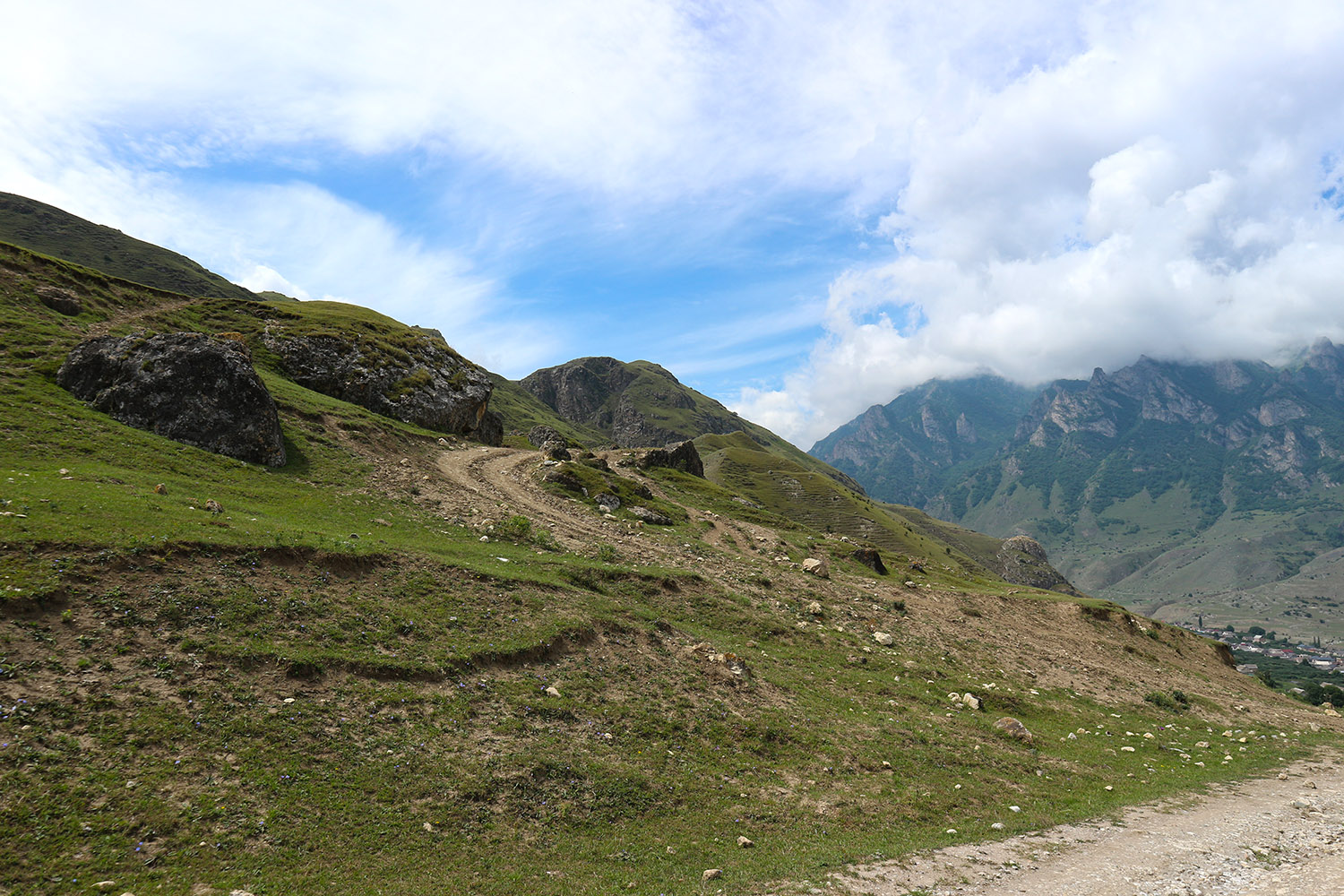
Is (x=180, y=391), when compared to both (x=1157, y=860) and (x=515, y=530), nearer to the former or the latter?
(x=515, y=530)

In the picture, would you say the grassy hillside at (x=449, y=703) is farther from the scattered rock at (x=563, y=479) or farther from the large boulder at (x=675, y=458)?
the large boulder at (x=675, y=458)

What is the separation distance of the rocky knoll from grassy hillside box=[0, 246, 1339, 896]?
65.2ft

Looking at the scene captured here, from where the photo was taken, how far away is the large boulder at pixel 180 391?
108ft

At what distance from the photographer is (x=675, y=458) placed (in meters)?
92.6

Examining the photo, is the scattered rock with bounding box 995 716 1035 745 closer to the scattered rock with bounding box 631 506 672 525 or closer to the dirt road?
the dirt road

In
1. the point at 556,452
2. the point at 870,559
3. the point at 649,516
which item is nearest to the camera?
the point at 649,516

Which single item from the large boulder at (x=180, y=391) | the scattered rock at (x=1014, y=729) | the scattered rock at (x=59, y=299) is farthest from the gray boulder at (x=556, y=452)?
the scattered rock at (x=1014, y=729)

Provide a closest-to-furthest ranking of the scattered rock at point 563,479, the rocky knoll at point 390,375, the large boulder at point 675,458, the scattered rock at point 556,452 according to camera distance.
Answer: the scattered rock at point 563,479 → the scattered rock at point 556,452 → the rocky knoll at point 390,375 → the large boulder at point 675,458

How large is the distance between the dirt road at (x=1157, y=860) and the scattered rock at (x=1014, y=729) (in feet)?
16.3

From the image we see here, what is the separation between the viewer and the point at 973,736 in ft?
80.2

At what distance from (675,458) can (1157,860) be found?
257 feet

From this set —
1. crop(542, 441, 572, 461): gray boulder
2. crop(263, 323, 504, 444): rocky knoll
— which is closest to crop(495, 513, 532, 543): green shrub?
crop(542, 441, 572, 461): gray boulder

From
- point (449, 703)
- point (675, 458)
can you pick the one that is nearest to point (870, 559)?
point (449, 703)

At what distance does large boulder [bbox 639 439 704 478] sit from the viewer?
277ft
